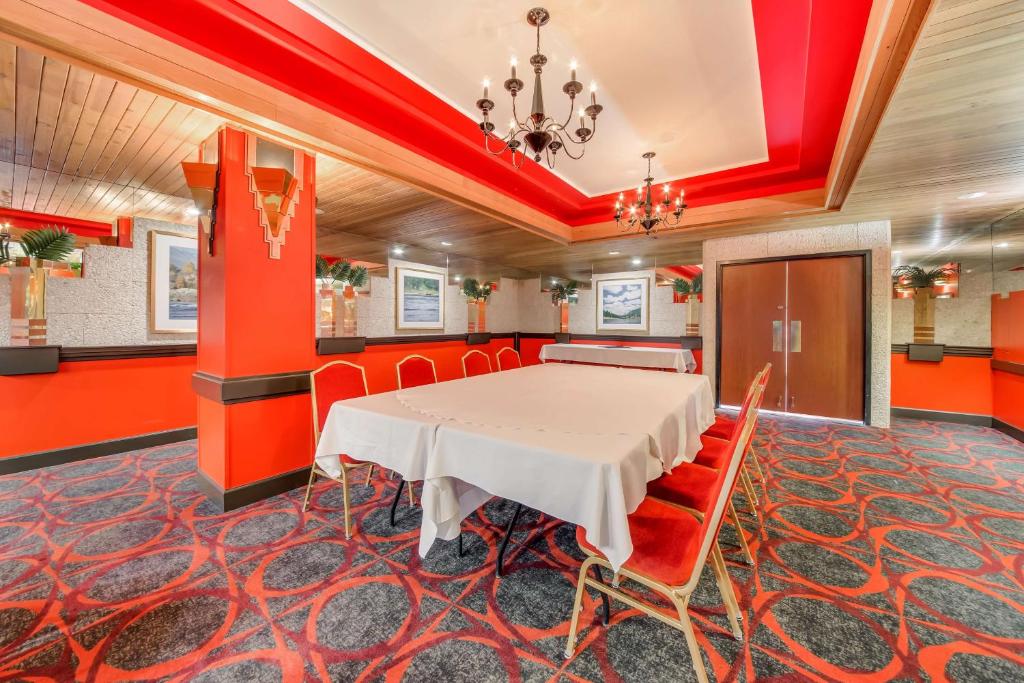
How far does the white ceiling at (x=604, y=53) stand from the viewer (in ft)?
7.51

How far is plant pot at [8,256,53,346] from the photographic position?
3.29 meters

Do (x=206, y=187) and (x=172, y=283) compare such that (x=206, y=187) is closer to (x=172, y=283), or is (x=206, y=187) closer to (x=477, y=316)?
(x=172, y=283)

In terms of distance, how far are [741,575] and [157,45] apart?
431 cm

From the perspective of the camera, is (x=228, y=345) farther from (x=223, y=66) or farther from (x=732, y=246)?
(x=732, y=246)

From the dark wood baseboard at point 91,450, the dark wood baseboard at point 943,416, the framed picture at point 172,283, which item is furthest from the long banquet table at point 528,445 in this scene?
the dark wood baseboard at point 943,416

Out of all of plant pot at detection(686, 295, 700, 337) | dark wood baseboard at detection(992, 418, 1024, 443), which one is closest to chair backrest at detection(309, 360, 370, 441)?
plant pot at detection(686, 295, 700, 337)

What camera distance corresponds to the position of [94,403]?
364 centimetres

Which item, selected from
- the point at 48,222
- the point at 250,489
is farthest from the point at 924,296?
the point at 48,222

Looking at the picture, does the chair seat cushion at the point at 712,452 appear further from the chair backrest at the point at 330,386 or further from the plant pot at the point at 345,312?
the plant pot at the point at 345,312

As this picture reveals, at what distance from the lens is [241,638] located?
1536 mm

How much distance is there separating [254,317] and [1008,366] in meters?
7.88

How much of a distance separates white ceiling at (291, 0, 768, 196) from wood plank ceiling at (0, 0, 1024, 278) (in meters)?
0.99

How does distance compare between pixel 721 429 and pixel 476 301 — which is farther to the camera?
pixel 476 301

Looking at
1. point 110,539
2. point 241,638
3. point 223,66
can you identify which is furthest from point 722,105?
point 110,539
